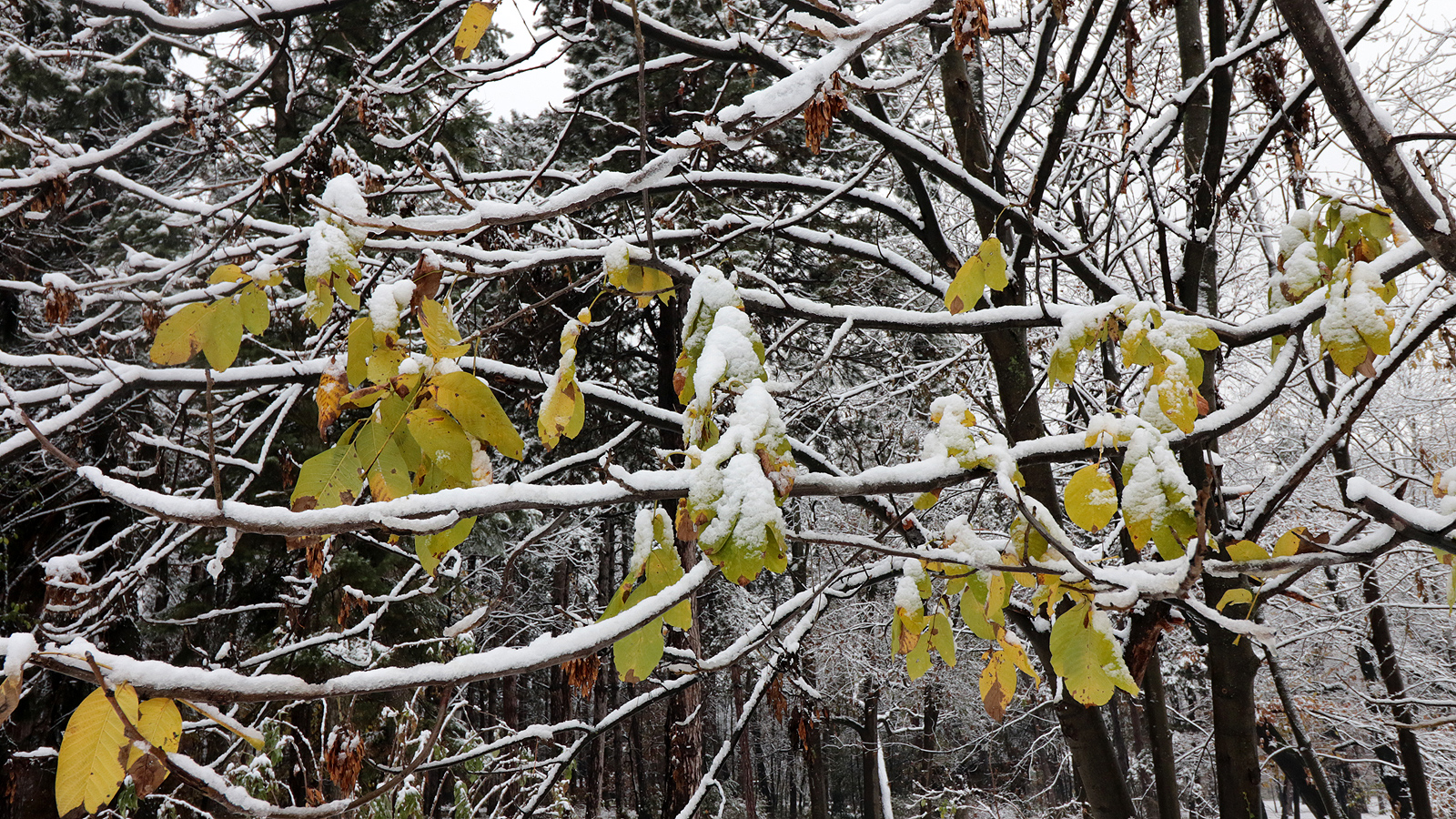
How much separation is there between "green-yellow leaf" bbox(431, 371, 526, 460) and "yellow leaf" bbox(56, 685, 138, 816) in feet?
1.66

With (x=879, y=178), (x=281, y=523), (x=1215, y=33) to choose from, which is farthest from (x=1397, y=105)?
(x=281, y=523)

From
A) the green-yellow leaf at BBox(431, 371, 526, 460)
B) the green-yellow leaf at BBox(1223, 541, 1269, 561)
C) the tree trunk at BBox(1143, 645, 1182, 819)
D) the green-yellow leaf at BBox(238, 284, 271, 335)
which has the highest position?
the green-yellow leaf at BBox(238, 284, 271, 335)

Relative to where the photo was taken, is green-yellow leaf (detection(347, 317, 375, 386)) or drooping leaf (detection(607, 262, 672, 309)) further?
drooping leaf (detection(607, 262, 672, 309))

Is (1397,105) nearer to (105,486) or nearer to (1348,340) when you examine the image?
(1348,340)

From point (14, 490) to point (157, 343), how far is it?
9.85 metres

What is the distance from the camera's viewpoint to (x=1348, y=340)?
1.31 m

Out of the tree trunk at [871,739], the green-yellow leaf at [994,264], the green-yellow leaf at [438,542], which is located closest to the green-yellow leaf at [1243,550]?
the green-yellow leaf at [994,264]

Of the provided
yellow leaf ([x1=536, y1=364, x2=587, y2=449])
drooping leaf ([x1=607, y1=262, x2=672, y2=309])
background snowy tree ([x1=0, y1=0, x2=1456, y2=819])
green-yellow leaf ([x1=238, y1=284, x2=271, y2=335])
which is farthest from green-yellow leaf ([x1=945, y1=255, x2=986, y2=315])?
green-yellow leaf ([x1=238, y1=284, x2=271, y2=335])

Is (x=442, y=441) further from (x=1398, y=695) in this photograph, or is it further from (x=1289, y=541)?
(x=1398, y=695)

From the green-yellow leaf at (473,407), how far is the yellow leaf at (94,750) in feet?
1.66

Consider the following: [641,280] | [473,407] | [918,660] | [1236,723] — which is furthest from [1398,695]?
[473,407]

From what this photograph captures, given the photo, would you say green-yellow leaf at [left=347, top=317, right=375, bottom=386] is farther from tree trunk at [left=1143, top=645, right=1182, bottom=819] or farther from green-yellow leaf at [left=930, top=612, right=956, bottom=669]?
tree trunk at [left=1143, top=645, right=1182, bottom=819]

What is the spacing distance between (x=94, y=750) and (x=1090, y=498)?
141 cm

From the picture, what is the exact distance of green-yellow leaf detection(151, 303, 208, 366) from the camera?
1176 millimetres
